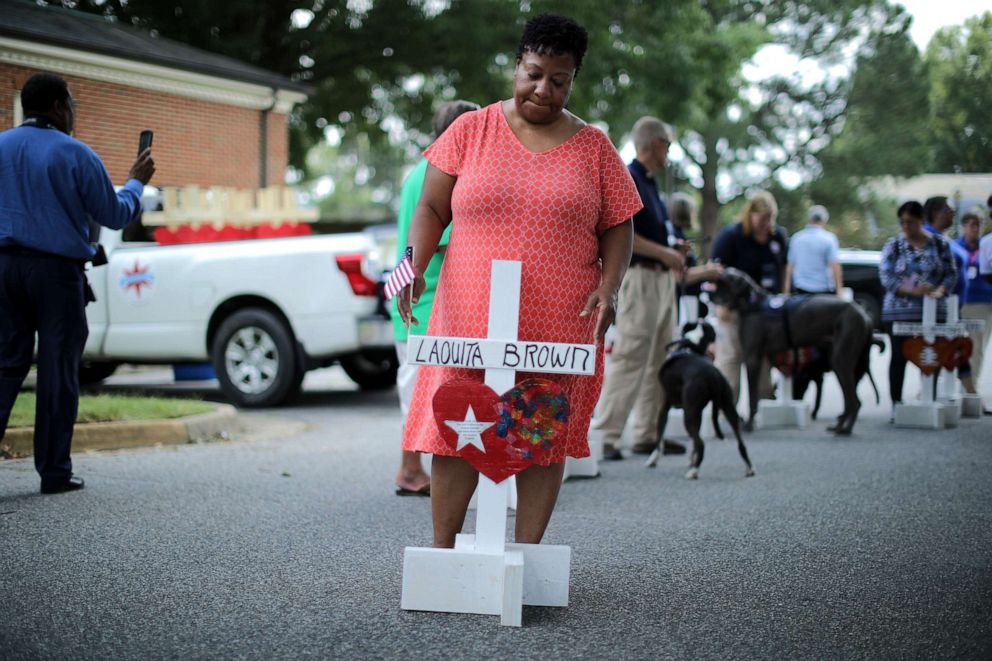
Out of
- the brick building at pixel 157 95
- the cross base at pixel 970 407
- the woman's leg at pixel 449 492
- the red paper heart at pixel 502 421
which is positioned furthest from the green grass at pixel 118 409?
the cross base at pixel 970 407

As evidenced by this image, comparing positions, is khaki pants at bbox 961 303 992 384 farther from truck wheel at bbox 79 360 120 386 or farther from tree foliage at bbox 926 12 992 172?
truck wheel at bbox 79 360 120 386

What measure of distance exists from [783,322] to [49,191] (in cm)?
582

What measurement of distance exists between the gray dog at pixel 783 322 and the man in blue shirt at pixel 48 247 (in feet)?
16.8

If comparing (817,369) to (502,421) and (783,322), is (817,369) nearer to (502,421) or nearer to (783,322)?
(783,322)

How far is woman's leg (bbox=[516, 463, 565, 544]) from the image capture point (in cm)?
399

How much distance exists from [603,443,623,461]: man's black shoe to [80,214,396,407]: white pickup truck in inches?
113

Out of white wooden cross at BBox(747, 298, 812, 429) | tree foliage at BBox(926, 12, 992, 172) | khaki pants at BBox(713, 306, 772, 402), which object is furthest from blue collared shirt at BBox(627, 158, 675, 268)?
tree foliage at BBox(926, 12, 992, 172)

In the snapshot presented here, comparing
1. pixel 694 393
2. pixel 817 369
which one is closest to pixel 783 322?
pixel 817 369

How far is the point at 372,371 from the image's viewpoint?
472 inches

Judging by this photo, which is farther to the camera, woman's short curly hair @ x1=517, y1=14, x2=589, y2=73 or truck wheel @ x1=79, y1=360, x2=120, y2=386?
truck wheel @ x1=79, y1=360, x2=120, y2=386

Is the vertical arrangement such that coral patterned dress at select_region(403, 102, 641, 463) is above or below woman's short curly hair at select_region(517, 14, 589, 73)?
below

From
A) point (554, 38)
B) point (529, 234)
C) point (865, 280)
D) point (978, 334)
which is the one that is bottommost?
point (978, 334)

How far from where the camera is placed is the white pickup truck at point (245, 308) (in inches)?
395

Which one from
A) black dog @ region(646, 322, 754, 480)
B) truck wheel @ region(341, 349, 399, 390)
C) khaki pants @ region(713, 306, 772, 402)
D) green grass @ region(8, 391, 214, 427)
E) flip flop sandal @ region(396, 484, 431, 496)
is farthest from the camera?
truck wheel @ region(341, 349, 399, 390)
